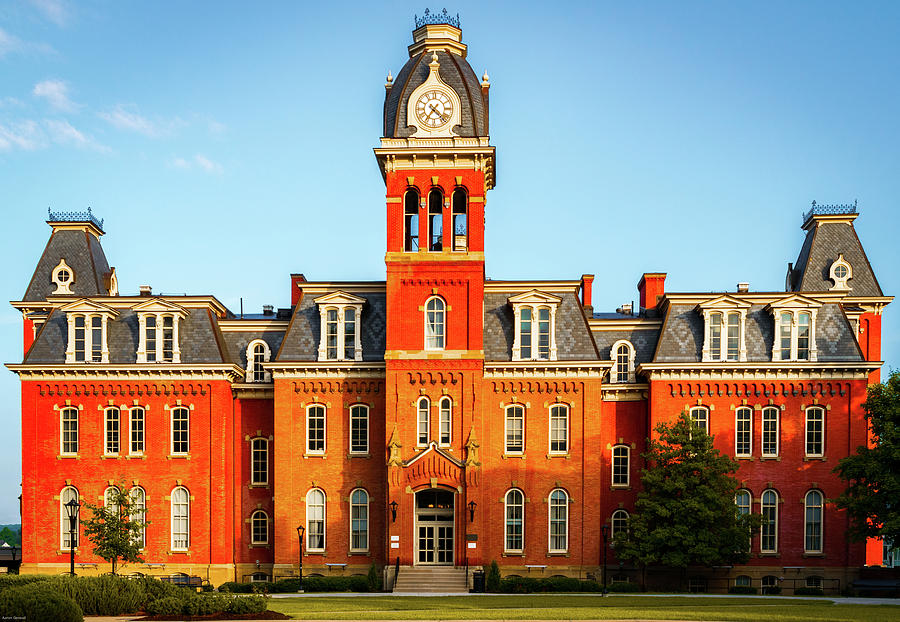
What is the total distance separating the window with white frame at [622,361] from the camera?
4712 centimetres

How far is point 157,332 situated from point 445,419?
14501 millimetres

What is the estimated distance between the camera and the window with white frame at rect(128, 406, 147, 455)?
1790 inches

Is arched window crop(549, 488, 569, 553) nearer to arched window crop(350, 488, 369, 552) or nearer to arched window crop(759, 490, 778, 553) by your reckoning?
arched window crop(350, 488, 369, 552)

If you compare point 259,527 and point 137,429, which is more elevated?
point 137,429

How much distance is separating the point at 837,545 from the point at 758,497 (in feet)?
13.5

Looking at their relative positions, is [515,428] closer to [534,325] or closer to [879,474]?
[534,325]

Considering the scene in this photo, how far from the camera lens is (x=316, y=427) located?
4525cm

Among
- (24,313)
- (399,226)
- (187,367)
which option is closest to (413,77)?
(399,226)

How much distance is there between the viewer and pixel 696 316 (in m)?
46.4

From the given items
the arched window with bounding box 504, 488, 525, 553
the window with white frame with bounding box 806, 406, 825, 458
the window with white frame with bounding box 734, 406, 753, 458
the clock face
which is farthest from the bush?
the window with white frame with bounding box 806, 406, 825, 458

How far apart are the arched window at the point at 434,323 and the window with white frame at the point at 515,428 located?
4696mm

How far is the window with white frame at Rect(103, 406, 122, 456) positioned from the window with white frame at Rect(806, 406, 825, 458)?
32744 mm

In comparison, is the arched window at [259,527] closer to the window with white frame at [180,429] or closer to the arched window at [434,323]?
the window with white frame at [180,429]

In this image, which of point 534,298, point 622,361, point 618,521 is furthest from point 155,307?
point 618,521
